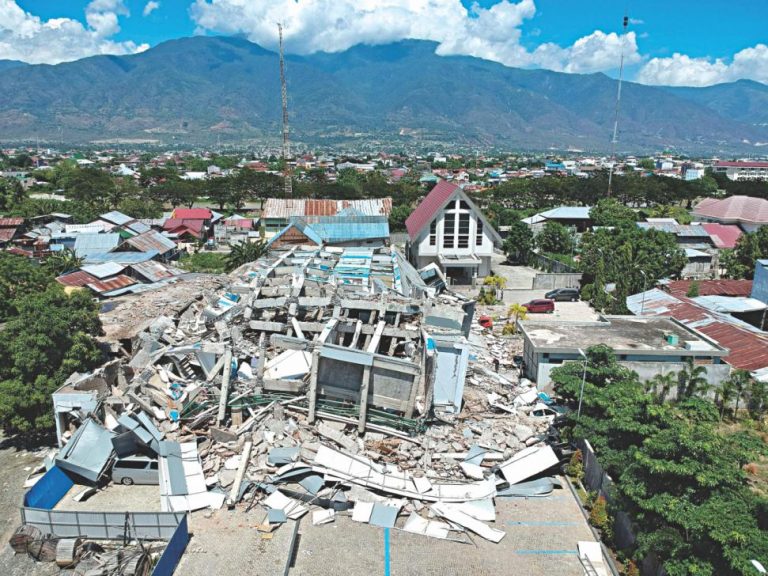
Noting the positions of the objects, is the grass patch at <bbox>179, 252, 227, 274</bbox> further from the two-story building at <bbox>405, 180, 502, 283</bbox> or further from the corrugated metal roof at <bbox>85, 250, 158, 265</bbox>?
the two-story building at <bbox>405, 180, 502, 283</bbox>

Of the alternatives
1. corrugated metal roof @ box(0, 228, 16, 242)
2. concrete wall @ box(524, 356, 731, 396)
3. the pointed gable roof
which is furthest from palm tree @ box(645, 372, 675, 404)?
corrugated metal roof @ box(0, 228, 16, 242)

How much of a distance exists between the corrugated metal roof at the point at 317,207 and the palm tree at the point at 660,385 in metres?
27.5

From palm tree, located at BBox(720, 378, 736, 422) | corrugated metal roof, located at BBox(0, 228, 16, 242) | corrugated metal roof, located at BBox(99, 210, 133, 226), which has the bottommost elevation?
palm tree, located at BBox(720, 378, 736, 422)

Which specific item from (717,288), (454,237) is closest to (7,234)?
(454,237)

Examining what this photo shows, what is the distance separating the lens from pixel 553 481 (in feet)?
41.2

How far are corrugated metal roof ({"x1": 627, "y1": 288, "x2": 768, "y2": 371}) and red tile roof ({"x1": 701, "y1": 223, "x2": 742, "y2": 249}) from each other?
67.8 ft

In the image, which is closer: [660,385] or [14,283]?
[660,385]

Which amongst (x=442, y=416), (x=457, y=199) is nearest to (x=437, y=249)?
(x=457, y=199)

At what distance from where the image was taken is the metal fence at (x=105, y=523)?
10.2 metres

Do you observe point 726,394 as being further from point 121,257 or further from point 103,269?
point 121,257

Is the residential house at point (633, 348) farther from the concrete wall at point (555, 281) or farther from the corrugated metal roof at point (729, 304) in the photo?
the concrete wall at point (555, 281)

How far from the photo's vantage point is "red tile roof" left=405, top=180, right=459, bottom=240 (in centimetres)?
3161

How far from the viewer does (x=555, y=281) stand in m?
31.0

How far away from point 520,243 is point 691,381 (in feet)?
72.6
